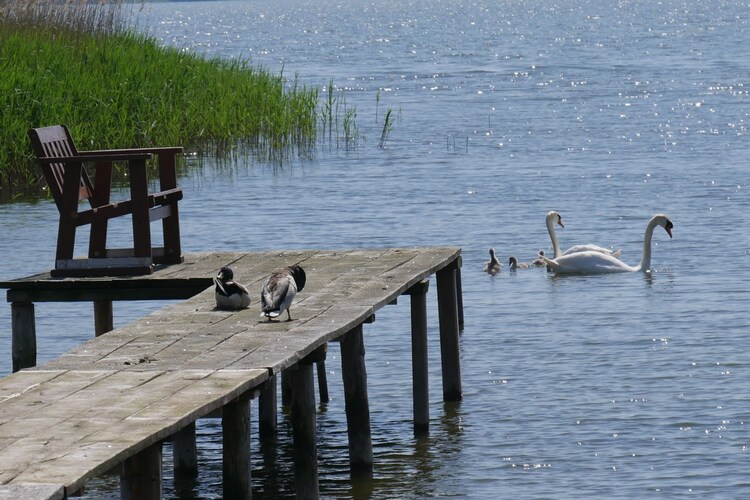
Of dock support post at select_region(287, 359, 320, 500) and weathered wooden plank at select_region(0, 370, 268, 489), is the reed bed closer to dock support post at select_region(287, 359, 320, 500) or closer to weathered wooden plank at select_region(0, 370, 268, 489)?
dock support post at select_region(287, 359, 320, 500)

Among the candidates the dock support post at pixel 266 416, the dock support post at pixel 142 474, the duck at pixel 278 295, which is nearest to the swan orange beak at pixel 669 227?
the dock support post at pixel 266 416

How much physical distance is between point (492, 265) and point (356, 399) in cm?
836

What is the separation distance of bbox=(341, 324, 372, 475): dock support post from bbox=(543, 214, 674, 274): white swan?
8234 mm

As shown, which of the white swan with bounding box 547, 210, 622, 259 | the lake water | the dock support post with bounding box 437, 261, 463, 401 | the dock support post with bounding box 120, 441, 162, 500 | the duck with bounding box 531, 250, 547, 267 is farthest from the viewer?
the duck with bounding box 531, 250, 547, 267

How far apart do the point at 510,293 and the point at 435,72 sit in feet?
129

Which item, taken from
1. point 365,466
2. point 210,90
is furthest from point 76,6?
point 365,466

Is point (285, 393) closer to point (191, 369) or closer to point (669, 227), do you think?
point (191, 369)

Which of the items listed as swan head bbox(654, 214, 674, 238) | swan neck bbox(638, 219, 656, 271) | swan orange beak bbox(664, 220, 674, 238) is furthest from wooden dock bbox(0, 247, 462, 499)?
swan orange beak bbox(664, 220, 674, 238)

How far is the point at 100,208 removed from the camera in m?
11.5

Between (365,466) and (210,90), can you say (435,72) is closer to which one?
(210,90)

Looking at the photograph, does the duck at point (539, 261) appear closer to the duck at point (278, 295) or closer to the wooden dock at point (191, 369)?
the wooden dock at point (191, 369)

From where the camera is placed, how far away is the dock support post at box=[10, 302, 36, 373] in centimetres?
1059

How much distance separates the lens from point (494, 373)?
13.6 m

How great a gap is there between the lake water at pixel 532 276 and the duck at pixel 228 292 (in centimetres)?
134
